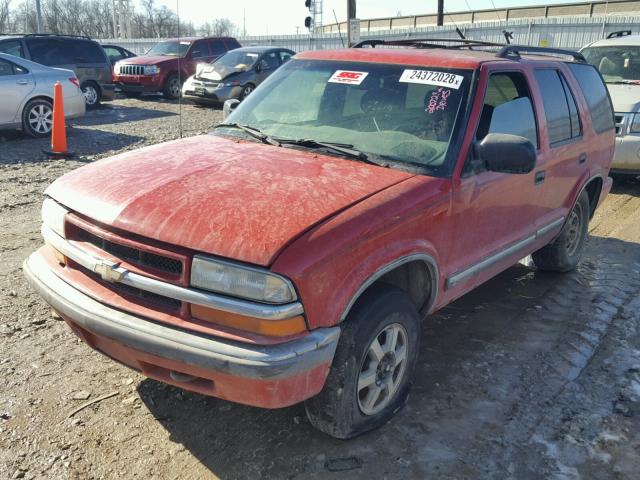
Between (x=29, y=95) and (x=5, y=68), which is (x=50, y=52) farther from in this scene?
(x=29, y=95)

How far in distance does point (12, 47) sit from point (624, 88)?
11878mm

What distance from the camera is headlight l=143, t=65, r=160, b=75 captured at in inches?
688

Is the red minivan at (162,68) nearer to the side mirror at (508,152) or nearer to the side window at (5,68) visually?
the side window at (5,68)

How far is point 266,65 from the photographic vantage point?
1638cm

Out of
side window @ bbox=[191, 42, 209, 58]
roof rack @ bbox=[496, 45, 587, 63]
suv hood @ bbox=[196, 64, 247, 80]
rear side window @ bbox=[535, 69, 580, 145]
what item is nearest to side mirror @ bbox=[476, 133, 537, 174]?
roof rack @ bbox=[496, 45, 587, 63]

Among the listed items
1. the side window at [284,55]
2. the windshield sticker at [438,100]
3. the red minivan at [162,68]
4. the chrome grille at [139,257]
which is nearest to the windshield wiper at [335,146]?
the windshield sticker at [438,100]

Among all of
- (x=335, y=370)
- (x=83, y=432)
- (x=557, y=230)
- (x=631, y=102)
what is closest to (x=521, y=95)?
(x=557, y=230)

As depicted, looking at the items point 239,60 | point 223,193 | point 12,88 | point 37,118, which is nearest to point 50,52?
point 37,118

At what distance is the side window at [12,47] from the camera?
12920 millimetres

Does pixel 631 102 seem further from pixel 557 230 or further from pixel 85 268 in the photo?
pixel 85 268

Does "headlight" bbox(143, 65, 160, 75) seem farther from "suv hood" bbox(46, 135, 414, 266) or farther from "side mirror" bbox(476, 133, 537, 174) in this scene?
"side mirror" bbox(476, 133, 537, 174)

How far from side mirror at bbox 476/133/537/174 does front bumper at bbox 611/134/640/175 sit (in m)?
5.60

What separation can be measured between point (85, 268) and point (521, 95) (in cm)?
299

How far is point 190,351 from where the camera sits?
257 cm
